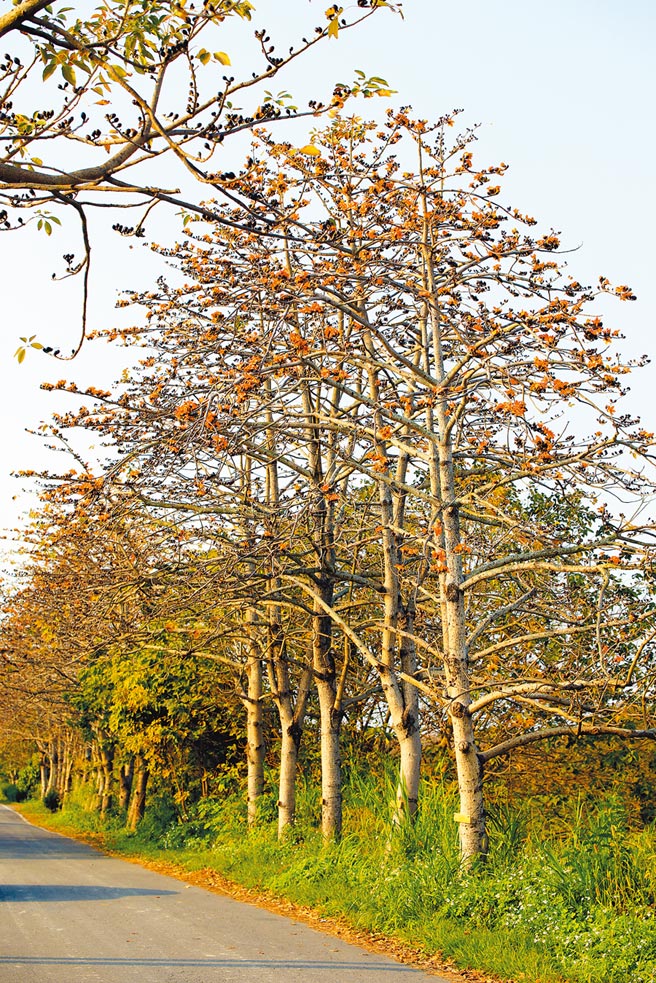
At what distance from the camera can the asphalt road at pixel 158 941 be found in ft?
27.5

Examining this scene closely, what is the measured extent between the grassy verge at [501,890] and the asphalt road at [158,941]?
2.03 feet

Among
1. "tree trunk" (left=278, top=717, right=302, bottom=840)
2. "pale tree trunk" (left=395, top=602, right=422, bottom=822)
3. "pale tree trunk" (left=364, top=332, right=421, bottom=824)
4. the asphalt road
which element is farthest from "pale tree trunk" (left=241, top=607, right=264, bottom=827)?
"pale tree trunk" (left=395, top=602, right=422, bottom=822)

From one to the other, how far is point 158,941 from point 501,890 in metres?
3.50

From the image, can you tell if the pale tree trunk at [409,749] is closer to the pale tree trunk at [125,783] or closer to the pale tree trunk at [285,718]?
the pale tree trunk at [285,718]

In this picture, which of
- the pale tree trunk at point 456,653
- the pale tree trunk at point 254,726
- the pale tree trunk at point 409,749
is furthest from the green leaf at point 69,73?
the pale tree trunk at point 254,726

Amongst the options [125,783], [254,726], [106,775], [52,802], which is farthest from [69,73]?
[52,802]

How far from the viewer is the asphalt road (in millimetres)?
8375

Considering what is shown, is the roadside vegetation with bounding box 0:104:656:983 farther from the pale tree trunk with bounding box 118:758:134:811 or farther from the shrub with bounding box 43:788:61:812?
the shrub with bounding box 43:788:61:812

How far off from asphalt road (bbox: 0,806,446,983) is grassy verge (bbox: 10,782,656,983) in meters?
0.62

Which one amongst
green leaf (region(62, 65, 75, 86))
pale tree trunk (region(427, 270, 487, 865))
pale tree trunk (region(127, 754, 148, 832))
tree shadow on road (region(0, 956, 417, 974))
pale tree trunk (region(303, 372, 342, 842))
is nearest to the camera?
green leaf (region(62, 65, 75, 86))

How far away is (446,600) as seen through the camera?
10.9 metres

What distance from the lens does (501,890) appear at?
927 centimetres

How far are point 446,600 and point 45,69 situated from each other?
7183 mm

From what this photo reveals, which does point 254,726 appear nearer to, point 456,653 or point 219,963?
point 456,653
